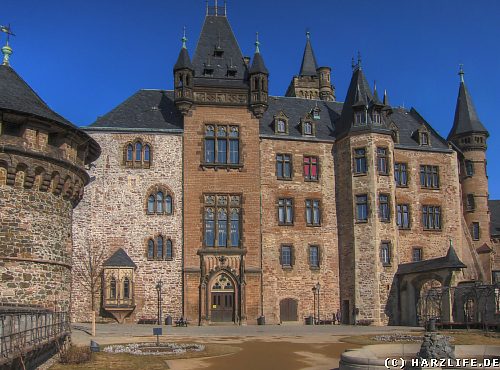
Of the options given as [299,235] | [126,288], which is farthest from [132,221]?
[299,235]

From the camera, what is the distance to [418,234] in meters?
44.2

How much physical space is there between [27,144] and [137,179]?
19649mm

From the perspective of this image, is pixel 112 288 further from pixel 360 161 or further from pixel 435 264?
pixel 435 264

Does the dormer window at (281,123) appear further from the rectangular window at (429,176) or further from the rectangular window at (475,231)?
the rectangular window at (475,231)

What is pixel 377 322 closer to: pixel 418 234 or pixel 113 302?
pixel 418 234

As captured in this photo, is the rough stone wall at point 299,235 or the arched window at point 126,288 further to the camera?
the rough stone wall at point 299,235

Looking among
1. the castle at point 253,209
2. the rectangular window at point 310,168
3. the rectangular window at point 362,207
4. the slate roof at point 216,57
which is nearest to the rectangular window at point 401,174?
A: the castle at point 253,209

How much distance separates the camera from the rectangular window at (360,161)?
139ft

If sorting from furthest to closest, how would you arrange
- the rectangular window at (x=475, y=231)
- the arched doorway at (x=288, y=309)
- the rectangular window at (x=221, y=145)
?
the rectangular window at (x=475, y=231) < the rectangular window at (x=221, y=145) < the arched doorway at (x=288, y=309)

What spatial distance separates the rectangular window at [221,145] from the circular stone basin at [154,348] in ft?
61.0

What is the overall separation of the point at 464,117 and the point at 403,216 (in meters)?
12.6

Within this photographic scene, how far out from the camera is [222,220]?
4078cm

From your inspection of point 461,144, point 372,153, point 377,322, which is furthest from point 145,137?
point 461,144

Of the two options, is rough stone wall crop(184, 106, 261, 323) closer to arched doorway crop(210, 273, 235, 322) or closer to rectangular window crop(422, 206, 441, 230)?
arched doorway crop(210, 273, 235, 322)
